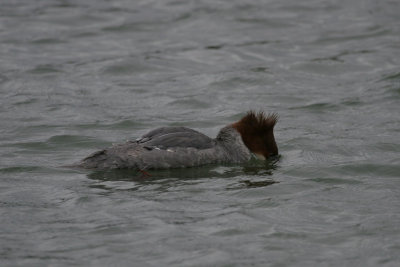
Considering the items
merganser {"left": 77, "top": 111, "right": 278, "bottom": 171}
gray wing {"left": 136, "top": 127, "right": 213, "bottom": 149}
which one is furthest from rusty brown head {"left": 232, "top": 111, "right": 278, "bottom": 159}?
gray wing {"left": 136, "top": 127, "right": 213, "bottom": 149}

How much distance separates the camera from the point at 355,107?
12.3m

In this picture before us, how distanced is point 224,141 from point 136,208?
7.60 feet

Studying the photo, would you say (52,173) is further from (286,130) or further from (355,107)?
(355,107)

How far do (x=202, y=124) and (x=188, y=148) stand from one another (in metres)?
2.29

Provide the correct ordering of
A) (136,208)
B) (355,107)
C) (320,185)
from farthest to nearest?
(355,107) → (320,185) → (136,208)

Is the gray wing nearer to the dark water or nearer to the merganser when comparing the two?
the merganser

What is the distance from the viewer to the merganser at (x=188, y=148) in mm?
9180

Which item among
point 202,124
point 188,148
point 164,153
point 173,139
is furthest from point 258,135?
point 202,124

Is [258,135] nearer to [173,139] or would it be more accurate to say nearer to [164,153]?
[173,139]

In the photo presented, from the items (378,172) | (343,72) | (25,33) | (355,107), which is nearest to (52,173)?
(378,172)

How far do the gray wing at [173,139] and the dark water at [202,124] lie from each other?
1.15 feet

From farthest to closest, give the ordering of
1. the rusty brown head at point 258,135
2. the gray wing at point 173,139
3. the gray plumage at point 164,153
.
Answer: the rusty brown head at point 258,135 < the gray wing at point 173,139 < the gray plumage at point 164,153

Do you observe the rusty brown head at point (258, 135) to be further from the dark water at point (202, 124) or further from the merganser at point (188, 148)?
the dark water at point (202, 124)

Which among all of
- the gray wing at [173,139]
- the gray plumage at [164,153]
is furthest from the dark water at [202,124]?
the gray wing at [173,139]
